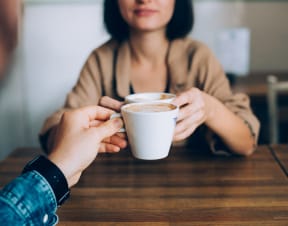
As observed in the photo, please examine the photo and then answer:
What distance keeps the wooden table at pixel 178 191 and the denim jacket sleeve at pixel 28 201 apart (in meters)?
0.12

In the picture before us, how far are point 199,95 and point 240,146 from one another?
22 cm

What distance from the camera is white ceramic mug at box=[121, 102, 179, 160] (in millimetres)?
817

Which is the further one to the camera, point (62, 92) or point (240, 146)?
point (62, 92)

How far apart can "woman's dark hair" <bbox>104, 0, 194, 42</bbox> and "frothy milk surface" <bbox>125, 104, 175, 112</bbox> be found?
720 mm

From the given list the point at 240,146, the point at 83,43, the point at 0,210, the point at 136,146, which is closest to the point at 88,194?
the point at 136,146

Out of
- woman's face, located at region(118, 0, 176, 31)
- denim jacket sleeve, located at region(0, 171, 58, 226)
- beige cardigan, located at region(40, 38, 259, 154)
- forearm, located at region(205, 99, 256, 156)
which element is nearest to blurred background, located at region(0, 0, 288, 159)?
beige cardigan, located at region(40, 38, 259, 154)

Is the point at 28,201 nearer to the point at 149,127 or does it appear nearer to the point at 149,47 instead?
the point at 149,127

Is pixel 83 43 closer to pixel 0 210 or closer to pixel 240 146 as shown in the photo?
pixel 240 146

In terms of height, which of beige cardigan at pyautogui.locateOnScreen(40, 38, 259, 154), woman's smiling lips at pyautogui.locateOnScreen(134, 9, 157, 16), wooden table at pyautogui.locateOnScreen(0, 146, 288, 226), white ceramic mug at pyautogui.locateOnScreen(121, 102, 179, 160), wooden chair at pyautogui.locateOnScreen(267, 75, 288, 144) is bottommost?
wooden chair at pyautogui.locateOnScreen(267, 75, 288, 144)

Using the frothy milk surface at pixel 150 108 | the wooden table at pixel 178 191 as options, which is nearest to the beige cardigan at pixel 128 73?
the wooden table at pixel 178 191

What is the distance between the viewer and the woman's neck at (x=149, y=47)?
1514mm

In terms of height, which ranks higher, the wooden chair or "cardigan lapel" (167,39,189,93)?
"cardigan lapel" (167,39,189,93)

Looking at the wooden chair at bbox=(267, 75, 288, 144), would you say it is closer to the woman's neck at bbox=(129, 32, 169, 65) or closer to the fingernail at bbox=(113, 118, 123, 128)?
the woman's neck at bbox=(129, 32, 169, 65)

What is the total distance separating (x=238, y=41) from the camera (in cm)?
233
